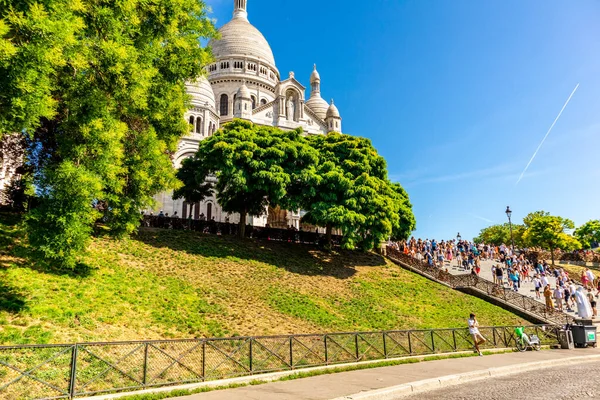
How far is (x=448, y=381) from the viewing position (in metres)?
8.98

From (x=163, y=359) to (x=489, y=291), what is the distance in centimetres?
1957

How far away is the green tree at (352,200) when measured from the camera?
941 inches

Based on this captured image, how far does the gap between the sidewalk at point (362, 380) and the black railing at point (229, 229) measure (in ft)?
59.4

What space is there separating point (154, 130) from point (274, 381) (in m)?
11.2

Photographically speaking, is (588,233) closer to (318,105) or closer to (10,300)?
(318,105)

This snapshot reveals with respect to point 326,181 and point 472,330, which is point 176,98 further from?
point 472,330

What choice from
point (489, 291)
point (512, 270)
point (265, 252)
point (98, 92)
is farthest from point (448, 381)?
point (512, 270)

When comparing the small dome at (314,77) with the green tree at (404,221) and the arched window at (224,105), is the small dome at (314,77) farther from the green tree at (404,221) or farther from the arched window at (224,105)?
the green tree at (404,221)

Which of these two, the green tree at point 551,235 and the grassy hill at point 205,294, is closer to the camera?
the grassy hill at point 205,294

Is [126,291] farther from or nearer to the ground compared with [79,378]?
farther from the ground

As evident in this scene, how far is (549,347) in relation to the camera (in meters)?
15.3

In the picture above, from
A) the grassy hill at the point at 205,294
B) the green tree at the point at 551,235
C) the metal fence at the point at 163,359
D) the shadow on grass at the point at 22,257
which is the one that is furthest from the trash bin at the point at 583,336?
the green tree at the point at 551,235

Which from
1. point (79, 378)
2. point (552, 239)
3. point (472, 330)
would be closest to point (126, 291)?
point (79, 378)

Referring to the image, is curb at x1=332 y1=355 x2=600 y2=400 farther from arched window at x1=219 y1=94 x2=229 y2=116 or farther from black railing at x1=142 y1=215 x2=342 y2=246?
arched window at x1=219 y1=94 x2=229 y2=116
